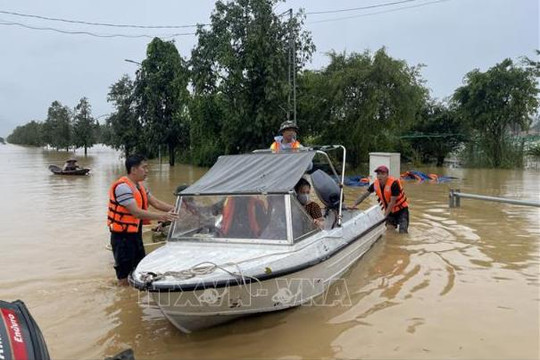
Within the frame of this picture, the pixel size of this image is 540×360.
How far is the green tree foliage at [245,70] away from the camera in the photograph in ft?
75.4

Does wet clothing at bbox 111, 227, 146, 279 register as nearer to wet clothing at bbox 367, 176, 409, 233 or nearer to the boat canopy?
the boat canopy

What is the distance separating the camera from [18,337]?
3.51 m

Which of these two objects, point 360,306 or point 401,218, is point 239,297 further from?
point 401,218

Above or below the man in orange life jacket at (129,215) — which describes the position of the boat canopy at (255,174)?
above

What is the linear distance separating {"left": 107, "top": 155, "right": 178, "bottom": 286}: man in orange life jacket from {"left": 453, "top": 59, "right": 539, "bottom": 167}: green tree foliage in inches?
1103

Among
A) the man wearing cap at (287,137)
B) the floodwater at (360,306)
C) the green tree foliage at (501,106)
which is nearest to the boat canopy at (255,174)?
the man wearing cap at (287,137)

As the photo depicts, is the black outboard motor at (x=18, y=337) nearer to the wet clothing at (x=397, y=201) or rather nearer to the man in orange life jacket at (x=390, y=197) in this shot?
the man in orange life jacket at (x=390, y=197)

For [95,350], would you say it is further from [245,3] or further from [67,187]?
[245,3]

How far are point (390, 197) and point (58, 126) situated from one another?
78.9 metres

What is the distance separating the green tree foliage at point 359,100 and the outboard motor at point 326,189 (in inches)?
619

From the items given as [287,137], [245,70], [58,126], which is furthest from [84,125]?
[287,137]

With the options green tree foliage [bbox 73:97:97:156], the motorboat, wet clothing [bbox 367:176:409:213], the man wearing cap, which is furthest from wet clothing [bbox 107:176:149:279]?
green tree foliage [bbox 73:97:97:156]

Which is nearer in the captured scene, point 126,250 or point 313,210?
point 126,250

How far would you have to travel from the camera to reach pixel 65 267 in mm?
7641
